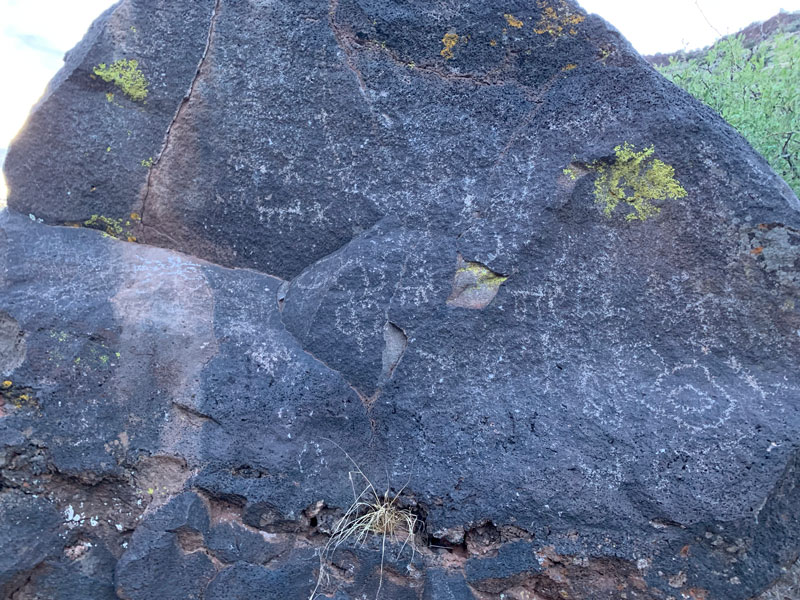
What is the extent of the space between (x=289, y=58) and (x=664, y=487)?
5.58ft

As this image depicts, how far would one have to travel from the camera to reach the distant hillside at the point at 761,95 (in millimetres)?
3551

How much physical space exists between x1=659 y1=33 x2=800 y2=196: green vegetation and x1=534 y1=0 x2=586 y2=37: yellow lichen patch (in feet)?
6.07

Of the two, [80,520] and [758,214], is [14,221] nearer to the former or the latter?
[80,520]

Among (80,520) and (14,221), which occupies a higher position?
(14,221)

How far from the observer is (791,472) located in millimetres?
1787

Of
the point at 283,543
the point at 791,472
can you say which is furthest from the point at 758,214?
the point at 283,543

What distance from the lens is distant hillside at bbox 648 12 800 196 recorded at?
Answer: 11.6ft

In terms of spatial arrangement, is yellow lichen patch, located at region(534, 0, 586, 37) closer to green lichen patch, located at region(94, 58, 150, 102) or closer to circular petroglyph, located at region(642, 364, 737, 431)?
circular petroglyph, located at region(642, 364, 737, 431)

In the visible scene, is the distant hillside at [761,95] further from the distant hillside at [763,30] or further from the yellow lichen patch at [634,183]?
the yellow lichen patch at [634,183]

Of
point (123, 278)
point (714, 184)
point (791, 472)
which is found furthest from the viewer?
point (123, 278)

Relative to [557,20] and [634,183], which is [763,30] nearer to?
[557,20]

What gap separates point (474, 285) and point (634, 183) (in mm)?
565

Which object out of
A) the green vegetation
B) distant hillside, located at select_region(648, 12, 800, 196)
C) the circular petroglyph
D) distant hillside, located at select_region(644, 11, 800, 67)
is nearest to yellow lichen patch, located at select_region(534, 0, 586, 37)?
the circular petroglyph

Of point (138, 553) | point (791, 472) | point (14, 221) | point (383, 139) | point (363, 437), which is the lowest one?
point (138, 553)
